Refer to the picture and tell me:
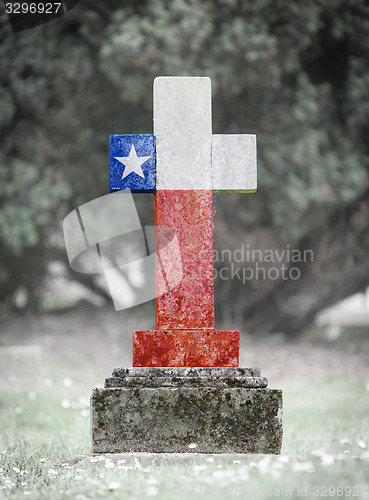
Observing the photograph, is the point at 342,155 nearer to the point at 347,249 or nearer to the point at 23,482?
the point at 347,249

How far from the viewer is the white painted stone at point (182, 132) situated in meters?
3.67

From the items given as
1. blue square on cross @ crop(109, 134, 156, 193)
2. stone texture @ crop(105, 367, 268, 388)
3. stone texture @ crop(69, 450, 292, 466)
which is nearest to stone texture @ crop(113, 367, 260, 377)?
stone texture @ crop(105, 367, 268, 388)

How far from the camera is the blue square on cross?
366cm

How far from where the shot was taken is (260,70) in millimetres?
8133

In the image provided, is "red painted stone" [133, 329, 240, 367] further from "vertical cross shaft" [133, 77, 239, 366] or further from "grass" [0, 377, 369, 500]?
"grass" [0, 377, 369, 500]

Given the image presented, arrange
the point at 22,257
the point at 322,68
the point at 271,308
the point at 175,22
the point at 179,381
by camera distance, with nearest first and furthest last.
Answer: the point at 179,381
the point at 175,22
the point at 322,68
the point at 22,257
the point at 271,308

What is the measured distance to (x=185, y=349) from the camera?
3521 millimetres

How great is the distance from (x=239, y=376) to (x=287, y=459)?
53 cm

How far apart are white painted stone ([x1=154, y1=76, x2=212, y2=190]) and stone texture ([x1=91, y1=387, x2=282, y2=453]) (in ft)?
4.19

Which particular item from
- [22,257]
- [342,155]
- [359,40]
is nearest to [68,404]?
[22,257]

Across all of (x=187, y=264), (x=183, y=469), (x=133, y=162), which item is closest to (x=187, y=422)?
(x=183, y=469)

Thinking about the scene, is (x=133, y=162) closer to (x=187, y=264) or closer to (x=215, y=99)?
(x=187, y=264)

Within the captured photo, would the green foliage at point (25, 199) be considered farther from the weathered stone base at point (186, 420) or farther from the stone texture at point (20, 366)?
the weathered stone base at point (186, 420)

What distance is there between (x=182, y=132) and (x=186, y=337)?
1.26 metres
